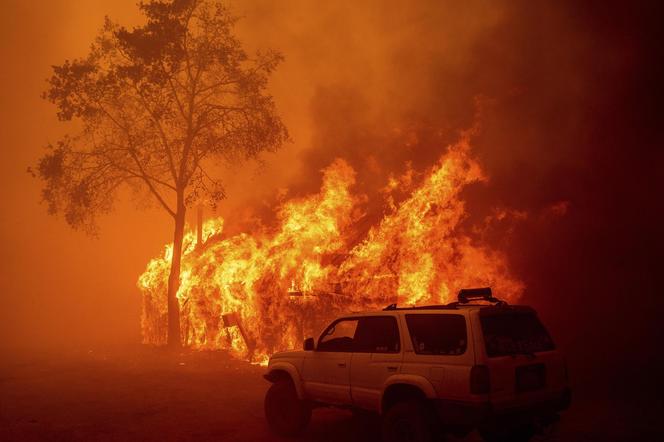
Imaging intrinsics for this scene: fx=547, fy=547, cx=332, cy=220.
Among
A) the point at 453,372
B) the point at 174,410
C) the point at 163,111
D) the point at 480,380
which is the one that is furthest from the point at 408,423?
the point at 163,111

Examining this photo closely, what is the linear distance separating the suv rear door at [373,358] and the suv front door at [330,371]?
0.54 feet

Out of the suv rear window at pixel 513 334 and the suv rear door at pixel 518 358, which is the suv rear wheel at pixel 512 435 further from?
the suv rear window at pixel 513 334

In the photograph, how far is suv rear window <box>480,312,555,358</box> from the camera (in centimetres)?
629

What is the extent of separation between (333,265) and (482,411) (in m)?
10.8

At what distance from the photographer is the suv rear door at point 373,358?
6947mm

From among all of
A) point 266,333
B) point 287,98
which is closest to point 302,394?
point 266,333

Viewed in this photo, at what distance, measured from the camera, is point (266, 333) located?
1731cm

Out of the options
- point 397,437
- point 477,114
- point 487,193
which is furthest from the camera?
point 477,114

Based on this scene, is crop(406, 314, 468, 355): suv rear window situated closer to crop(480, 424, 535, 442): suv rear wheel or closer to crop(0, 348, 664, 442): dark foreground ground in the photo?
crop(480, 424, 535, 442): suv rear wheel

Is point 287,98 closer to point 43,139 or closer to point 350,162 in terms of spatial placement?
point 350,162

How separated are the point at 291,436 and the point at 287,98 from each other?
25.8 metres

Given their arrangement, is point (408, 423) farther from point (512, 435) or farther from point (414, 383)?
point (512, 435)

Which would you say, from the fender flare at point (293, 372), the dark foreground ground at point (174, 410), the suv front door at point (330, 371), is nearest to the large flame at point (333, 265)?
the dark foreground ground at point (174, 410)

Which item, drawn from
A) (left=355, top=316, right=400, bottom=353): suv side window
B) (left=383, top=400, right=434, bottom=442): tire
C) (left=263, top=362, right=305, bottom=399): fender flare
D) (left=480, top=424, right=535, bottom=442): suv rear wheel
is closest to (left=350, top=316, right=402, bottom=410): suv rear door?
(left=355, top=316, right=400, bottom=353): suv side window
